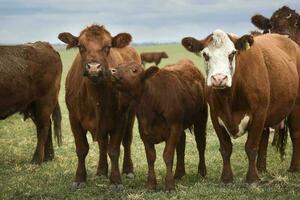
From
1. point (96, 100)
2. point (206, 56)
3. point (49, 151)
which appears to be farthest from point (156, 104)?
point (49, 151)

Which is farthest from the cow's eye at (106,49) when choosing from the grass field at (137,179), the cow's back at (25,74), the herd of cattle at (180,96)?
the cow's back at (25,74)

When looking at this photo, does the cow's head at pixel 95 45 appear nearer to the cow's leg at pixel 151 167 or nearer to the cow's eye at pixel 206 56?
the cow's leg at pixel 151 167

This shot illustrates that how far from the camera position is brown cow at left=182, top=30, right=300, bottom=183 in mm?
6871

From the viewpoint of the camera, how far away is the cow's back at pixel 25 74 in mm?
9422

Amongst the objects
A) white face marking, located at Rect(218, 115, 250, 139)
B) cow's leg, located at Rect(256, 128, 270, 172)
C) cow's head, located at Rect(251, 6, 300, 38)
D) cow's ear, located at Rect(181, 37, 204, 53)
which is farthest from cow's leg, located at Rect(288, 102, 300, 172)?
cow's head, located at Rect(251, 6, 300, 38)

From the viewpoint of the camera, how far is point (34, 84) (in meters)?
9.78

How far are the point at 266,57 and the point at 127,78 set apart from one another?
2107 mm

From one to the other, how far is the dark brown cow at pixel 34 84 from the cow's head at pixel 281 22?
13.7ft

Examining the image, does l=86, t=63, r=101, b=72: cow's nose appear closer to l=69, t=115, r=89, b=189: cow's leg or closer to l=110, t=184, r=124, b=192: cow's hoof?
l=69, t=115, r=89, b=189: cow's leg

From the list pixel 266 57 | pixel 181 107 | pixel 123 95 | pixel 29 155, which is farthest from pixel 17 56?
pixel 266 57

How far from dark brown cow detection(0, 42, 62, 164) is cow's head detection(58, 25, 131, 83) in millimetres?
2097

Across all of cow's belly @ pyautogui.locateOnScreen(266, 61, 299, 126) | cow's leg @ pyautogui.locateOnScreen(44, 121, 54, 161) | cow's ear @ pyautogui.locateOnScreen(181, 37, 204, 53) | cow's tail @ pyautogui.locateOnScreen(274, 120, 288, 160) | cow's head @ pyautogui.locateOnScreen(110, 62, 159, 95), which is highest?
cow's ear @ pyautogui.locateOnScreen(181, 37, 204, 53)

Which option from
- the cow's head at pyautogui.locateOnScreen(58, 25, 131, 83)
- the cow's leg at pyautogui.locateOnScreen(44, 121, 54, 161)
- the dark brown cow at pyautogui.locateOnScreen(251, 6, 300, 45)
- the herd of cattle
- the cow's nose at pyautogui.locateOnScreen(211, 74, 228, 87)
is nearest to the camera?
the cow's nose at pyautogui.locateOnScreen(211, 74, 228, 87)

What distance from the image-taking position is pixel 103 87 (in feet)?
24.7
